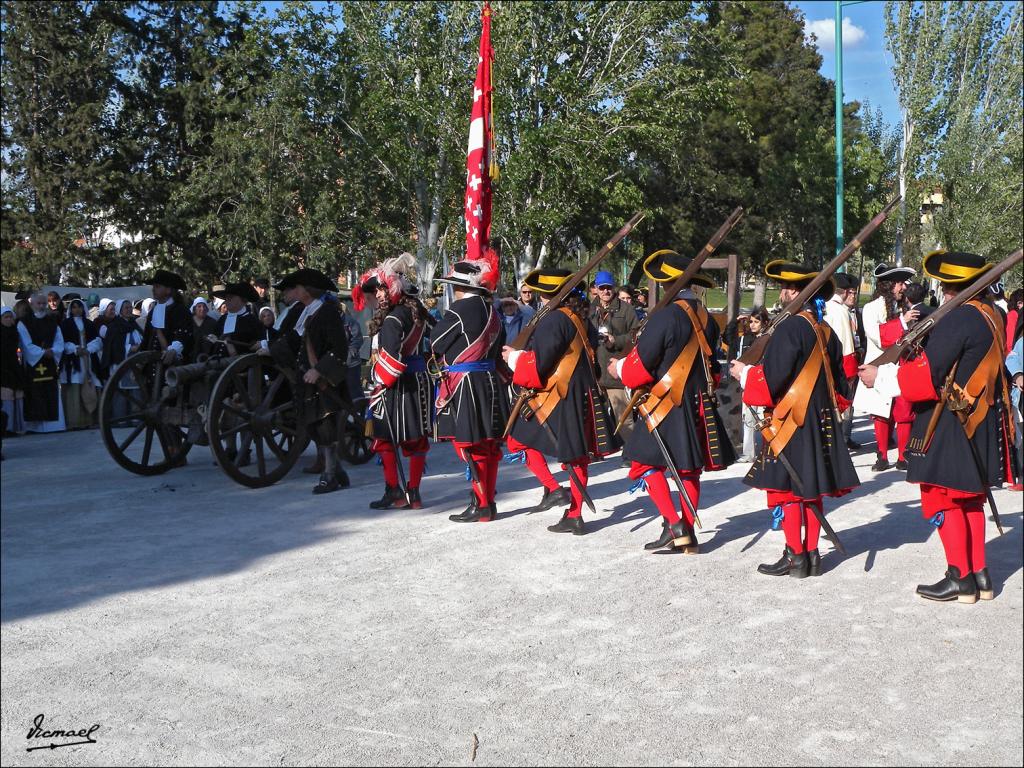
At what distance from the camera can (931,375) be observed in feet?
16.9

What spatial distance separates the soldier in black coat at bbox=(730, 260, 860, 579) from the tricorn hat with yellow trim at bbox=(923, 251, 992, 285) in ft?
2.21

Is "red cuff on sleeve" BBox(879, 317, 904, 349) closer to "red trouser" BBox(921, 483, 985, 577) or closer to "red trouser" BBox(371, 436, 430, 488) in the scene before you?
"red trouser" BBox(921, 483, 985, 577)

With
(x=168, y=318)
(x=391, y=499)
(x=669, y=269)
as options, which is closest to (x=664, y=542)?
Answer: (x=669, y=269)

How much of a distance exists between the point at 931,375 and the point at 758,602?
1.40 m

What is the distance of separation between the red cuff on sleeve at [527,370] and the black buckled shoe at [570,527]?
915mm

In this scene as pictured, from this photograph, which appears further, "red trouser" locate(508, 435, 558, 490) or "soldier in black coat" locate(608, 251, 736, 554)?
"red trouser" locate(508, 435, 558, 490)

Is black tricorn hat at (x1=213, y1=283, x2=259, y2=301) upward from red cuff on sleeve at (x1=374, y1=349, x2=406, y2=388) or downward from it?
upward

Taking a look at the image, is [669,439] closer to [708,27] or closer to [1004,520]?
[1004,520]

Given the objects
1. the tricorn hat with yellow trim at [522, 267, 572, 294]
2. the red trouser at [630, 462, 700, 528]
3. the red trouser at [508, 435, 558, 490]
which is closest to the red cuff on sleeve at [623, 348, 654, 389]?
the red trouser at [630, 462, 700, 528]

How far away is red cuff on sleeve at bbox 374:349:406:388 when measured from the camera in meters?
7.54

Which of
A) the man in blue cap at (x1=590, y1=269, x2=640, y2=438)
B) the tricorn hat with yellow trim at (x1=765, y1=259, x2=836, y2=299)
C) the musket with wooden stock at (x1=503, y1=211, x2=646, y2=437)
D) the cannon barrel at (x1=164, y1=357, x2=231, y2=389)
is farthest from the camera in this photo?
the man in blue cap at (x1=590, y1=269, x2=640, y2=438)

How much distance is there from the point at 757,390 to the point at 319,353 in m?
3.83

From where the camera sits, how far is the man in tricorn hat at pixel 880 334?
9.03m

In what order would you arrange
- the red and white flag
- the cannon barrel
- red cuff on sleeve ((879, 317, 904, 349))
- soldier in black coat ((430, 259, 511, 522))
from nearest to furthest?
1. soldier in black coat ((430, 259, 511, 522))
2. the cannon barrel
3. red cuff on sleeve ((879, 317, 904, 349))
4. the red and white flag
